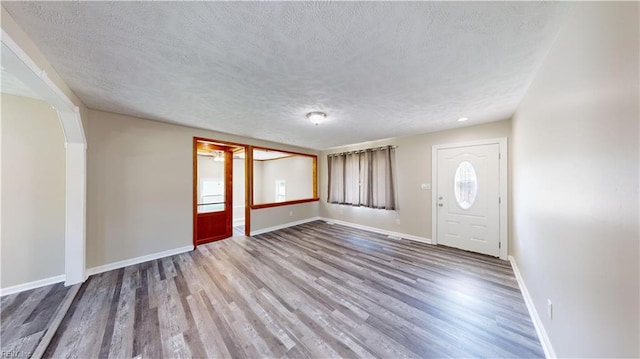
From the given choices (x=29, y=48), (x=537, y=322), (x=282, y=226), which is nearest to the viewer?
(x=29, y=48)

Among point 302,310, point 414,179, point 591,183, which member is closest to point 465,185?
point 414,179

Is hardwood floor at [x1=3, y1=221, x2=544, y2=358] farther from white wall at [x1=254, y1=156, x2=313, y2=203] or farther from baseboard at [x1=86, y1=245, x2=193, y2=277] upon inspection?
white wall at [x1=254, y1=156, x2=313, y2=203]

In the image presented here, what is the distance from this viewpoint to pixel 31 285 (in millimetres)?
2336

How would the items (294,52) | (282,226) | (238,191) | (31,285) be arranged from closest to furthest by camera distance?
(294,52)
(31,285)
(282,226)
(238,191)

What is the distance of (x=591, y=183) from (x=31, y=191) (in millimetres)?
4987

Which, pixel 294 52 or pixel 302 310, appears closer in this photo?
pixel 294 52

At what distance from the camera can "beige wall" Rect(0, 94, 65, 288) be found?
225cm

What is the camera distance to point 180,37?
Answer: 1327 millimetres

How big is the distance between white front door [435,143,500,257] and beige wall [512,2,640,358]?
1.91 metres

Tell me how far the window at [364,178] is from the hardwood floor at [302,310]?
1648 mm

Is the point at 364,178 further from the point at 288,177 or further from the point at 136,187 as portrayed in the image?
the point at 136,187

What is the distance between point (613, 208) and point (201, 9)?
2207 mm

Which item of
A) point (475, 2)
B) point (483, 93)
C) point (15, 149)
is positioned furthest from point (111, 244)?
point (483, 93)

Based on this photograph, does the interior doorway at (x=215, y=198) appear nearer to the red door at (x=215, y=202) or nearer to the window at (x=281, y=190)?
the red door at (x=215, y=202)
